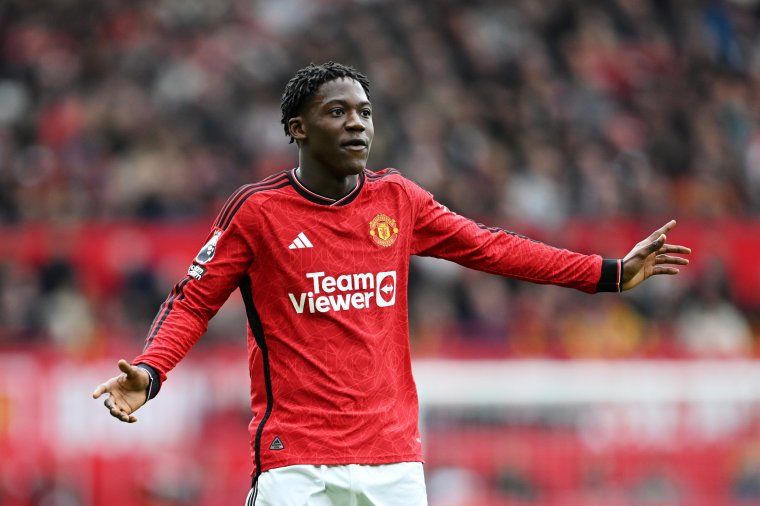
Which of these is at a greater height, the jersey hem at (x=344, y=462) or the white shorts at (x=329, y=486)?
the jersey hem at (x=344, y=462)

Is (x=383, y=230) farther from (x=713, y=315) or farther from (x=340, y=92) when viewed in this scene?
(x=713, y=315)

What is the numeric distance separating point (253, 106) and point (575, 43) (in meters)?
4.37

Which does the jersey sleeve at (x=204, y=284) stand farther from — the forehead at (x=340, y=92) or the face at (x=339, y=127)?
the forehead at (x=340, y=92)

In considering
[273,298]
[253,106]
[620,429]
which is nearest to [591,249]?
[620,429]

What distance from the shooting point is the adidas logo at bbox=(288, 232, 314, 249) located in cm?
521

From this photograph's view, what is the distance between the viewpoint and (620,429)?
11023mm

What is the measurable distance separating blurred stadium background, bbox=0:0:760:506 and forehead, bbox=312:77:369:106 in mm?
5967

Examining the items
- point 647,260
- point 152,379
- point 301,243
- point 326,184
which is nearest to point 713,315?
point 647,260

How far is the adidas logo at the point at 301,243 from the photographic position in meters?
5.21

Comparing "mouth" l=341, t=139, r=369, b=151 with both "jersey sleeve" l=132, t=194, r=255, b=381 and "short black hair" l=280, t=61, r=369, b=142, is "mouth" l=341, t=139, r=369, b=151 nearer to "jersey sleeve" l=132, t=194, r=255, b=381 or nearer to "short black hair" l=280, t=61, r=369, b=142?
"short black hair" l=280, t=61, r=369, b=142

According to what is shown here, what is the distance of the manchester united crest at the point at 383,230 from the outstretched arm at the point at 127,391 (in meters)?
1.02

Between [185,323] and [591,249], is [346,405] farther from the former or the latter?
[591,249]

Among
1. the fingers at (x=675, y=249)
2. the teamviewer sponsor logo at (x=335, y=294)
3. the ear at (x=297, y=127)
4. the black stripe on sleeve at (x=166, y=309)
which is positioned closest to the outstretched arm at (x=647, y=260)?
the fingers at (x=675, y=249)

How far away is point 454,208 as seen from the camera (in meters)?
13.3
